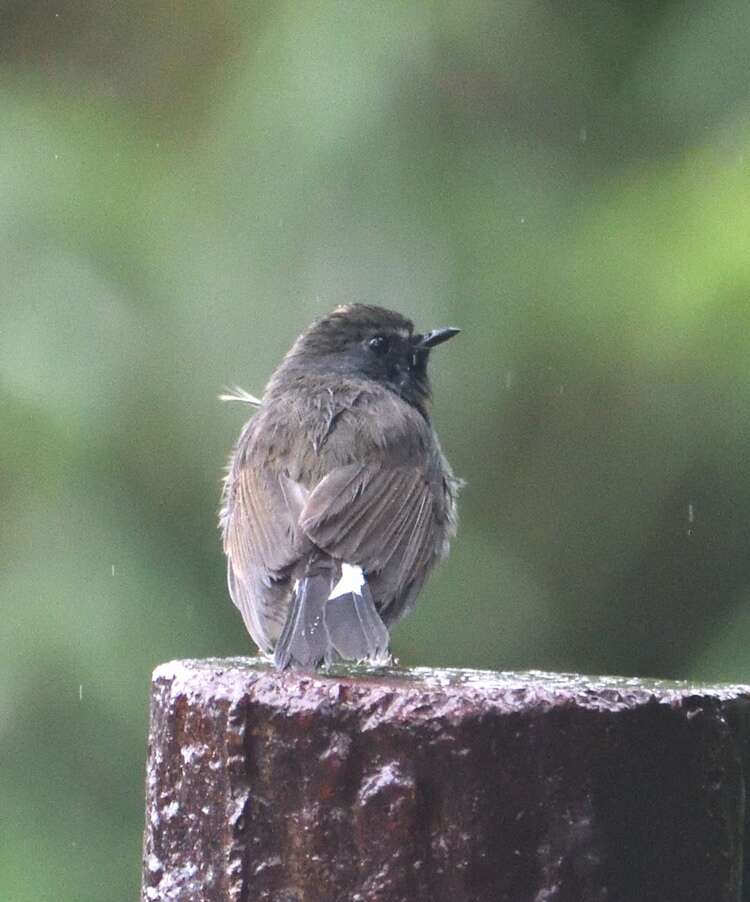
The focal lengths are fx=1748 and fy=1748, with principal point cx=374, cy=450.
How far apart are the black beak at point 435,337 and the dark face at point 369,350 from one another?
72 mm

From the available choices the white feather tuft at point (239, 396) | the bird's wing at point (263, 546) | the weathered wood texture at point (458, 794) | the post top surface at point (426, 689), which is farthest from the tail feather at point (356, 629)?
the white feather tuft at point (239, 396)

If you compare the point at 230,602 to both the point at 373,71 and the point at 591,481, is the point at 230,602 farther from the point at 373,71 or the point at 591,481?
the point at 373,71

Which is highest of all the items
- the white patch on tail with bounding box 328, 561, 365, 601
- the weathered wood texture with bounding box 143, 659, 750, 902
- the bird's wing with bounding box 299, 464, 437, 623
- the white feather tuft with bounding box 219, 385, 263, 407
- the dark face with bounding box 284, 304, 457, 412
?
the dark face with bounding box 284, 304, 457, 412

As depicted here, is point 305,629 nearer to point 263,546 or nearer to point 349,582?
point 349,582

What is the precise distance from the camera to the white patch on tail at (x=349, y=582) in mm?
4039

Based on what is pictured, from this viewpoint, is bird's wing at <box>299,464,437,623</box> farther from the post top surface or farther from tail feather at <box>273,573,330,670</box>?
the post top surface

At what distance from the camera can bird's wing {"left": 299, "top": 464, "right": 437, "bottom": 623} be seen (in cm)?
425

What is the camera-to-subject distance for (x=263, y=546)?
433 cm

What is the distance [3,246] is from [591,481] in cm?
198

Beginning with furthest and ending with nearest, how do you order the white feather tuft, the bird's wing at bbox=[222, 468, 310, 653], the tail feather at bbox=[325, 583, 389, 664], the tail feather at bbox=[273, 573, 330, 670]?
the white feather tuft
the bird's wing at bbox=[222, 468, 310, 653]
the tail feather at bbox=[325, 583, 389, 664]
the tail feather at bbox=[273, 573, 330, 670]

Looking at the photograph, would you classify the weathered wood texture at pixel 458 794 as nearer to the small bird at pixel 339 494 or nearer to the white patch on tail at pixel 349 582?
the small bird at pixel 339 494

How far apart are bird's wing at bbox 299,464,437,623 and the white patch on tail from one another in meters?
0.03

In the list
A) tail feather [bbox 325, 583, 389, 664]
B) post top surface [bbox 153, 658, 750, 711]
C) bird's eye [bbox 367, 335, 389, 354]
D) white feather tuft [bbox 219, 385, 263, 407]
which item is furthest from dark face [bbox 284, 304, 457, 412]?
post top surface [bbox 153, 658, 750, 711]

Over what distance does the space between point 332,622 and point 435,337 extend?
64.2 inches
